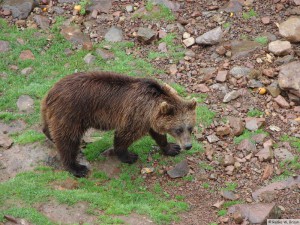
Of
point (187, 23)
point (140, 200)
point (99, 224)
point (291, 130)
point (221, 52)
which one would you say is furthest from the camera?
point (187, 23)

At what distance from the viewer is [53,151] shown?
35.9 ft

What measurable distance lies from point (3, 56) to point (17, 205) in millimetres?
5599

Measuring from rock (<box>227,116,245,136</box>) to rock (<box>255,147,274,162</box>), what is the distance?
0.70 metres

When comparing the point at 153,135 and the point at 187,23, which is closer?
the point at 153,135

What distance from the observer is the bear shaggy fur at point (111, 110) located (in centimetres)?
1009

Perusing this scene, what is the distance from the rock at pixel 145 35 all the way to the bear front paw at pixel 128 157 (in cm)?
394

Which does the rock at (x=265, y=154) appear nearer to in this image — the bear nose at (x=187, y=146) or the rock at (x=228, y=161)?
the rock at (x=228, y=161)

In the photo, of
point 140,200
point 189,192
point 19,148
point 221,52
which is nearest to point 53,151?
point 19,148

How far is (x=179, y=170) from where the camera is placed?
10.7 m

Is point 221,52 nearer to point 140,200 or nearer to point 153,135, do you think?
point 153,135

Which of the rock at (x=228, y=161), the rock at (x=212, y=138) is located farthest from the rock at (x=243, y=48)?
the rock at (x=228, y=161)

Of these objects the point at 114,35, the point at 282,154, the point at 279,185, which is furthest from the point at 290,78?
the point at 114,35

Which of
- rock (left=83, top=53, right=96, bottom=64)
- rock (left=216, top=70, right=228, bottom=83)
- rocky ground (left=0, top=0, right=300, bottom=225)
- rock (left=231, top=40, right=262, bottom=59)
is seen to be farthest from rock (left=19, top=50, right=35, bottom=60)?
rock (left=231, top=40, right=262, bottom=59)

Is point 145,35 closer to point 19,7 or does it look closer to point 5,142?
point 19,7
